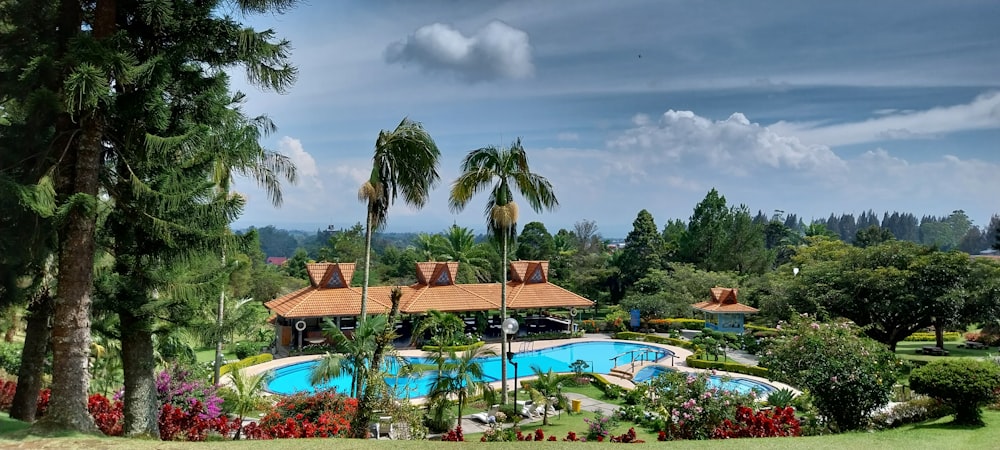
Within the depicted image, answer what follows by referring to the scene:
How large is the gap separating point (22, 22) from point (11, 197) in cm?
262

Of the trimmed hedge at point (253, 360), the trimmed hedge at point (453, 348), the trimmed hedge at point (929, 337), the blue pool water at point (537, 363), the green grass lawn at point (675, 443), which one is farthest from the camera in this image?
the trimmed hedge at point (929, 337)

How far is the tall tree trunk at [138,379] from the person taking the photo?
28.1 feet

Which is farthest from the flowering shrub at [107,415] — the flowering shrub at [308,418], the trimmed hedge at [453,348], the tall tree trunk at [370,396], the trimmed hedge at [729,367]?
the trimmed hedge at [729,367]

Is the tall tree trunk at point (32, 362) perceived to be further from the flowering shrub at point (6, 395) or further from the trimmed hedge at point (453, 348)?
the trimmed hedge at point (453, 348)

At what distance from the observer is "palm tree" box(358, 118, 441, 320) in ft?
44.6

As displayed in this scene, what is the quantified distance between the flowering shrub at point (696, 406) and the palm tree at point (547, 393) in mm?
3926

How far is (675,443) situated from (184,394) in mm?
8369

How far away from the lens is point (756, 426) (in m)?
8.77

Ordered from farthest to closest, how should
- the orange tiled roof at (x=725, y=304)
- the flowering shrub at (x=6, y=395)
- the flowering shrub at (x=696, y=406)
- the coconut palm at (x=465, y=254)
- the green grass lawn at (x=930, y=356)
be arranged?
the coconut palm at (x=465, y=254)
the orange tiled roof at (x=725, y=304)
the green grass lawn at (x=930, y=356)
the flowering shrub at (x=6, y=395)
the flowering shrub at (x=696, y=406)

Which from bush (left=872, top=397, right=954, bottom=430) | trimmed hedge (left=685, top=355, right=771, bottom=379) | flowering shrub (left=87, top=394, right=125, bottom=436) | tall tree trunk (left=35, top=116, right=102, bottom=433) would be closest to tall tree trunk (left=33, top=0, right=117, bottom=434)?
tall tree trunk (left=35, top=116, right=102, bottom=433)

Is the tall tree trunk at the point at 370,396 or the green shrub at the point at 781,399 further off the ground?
the tall tree trunk at the point at 370,396

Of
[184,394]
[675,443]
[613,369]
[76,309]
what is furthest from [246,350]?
[675,443]

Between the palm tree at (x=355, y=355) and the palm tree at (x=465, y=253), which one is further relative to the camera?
the palm tree at (x=465, y=253)

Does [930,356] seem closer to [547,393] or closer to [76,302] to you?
[547,393]
